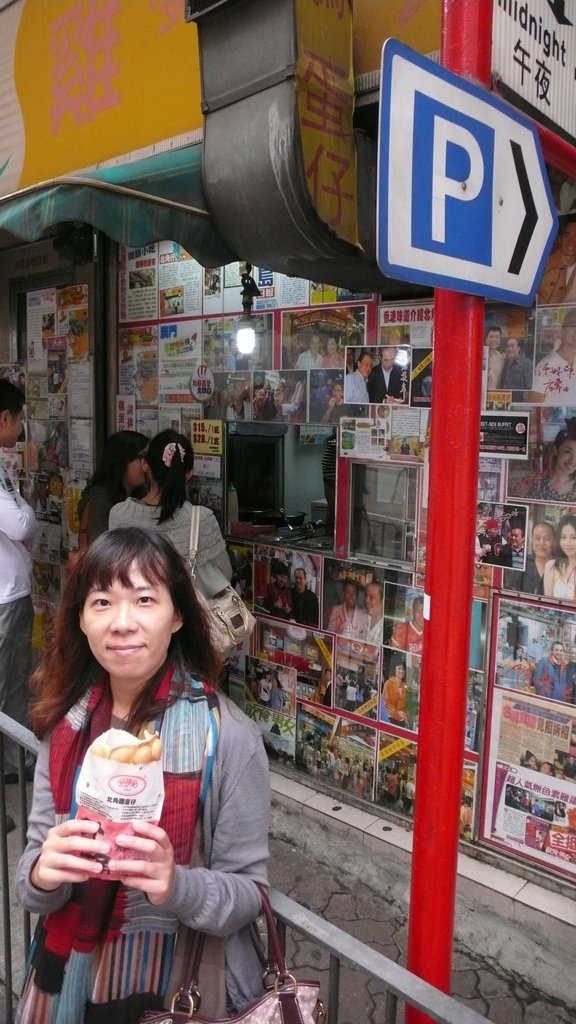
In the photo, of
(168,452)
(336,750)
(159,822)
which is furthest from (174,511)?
(159,822)

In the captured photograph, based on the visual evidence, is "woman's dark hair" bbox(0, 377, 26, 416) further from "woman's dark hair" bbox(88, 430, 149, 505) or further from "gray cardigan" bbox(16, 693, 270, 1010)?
"gray cardigan" bbox(16, 693, 270, 1010)

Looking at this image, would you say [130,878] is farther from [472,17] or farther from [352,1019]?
[352,1019]

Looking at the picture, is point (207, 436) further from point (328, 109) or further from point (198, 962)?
point (198, 962)

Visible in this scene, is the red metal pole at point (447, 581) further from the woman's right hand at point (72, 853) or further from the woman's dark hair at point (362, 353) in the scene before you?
the woman's dark hair at point (362, 353)

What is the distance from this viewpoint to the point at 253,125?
8.25 feet

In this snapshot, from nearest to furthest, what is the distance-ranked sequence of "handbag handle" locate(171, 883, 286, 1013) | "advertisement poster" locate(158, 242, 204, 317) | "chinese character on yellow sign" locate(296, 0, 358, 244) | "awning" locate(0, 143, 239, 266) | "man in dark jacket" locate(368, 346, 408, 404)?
"handbag handle" locate(171, 883, 286, 1013) → "chinese character on yellow sign" locate(296, 0, 358, 244) → "awning" locate(0, 143, 239, 266) → "man in dark jacket" locate(368, 346, 408, 404) → "advertisement poster" locate(158, 242, 204, 317)

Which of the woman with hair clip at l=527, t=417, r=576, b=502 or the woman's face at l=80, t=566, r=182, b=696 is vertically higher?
the woman with hair clip at l=527, t=417, r=576, b=502

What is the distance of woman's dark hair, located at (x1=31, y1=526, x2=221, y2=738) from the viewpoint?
1.57 metres

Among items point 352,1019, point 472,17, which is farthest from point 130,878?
point 352,1019

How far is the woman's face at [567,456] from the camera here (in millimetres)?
2891

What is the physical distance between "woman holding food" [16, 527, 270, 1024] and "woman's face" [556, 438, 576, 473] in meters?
1.86

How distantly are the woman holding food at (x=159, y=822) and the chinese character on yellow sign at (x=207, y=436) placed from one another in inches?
108

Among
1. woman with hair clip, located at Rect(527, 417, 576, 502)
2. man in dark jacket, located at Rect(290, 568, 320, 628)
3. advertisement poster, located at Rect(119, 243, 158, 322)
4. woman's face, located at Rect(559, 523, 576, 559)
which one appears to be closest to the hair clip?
man in dark jacket, located at Rect(290, 568, 320, 628)

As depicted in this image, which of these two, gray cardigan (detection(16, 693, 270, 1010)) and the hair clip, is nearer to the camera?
gray cardigan (detection(16, 693, 270, 1010))
